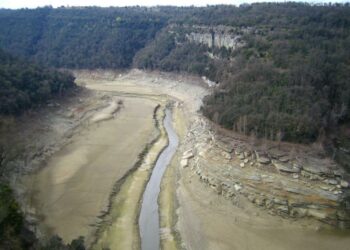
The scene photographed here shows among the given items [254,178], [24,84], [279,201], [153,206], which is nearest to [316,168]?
[279,201]

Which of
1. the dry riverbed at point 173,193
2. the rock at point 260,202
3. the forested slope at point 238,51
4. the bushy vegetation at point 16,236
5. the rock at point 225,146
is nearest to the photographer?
the bushy vegetation at point 16,236

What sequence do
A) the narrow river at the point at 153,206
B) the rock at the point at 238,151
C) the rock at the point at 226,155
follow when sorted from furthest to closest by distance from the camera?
the rock at the point at 226,155 < the rock at the point at 238,151 < the narrow river at the point at 153,206

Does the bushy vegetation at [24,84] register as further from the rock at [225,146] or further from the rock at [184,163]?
the rock at [225,146]

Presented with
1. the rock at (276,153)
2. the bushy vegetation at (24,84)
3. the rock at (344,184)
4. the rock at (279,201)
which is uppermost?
the bushy vegetation at (24,84)

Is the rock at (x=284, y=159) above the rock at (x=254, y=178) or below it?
above

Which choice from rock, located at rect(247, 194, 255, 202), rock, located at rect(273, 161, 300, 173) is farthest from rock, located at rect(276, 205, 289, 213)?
rock, located at rect(273, 161, 300, 173)

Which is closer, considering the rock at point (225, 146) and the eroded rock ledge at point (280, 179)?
the eroded rock ledge at point (280, 179)

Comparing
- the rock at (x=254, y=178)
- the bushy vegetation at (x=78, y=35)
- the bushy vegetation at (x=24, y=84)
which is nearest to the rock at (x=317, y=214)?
the rock at (x=254, y=178)
